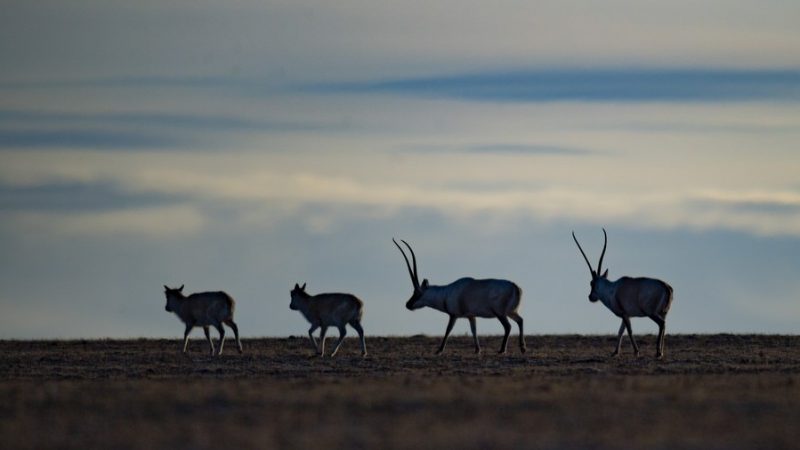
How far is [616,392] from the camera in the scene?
22.2 meters

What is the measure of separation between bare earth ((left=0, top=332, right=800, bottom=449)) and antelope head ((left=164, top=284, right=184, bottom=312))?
5.18 meters

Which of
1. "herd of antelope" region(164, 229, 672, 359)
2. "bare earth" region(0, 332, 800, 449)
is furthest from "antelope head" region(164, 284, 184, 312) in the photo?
"bare earth" region(0, 332, 800, 449)

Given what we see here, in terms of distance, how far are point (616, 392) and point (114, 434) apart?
319 inches

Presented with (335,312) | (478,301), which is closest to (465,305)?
(478,301)

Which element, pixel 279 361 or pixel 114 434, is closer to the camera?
pixel 114 434

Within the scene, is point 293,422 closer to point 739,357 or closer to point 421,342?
point 739,357

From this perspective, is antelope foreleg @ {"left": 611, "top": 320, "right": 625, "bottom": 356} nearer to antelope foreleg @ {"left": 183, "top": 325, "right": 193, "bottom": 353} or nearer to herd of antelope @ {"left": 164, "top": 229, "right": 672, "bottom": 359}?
herd of antelope @ {"left": 164, "top": 229, "right": 672, "bottom": 359}

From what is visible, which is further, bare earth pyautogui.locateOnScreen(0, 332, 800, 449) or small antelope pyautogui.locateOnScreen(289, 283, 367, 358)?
small antelope pyautogui.locateOnScreen(289, 283, 367, 358)

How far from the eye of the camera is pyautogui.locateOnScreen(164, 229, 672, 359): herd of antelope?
36.4 m

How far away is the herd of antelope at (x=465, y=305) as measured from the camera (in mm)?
36438

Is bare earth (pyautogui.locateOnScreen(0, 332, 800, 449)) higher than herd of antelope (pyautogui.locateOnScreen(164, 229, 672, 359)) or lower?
lower

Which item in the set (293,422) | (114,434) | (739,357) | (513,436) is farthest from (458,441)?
(739,357)

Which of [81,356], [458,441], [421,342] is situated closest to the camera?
[458,441]

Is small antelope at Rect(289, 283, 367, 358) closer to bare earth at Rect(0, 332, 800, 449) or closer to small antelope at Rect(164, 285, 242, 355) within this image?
small antelope at Rect(164, 285, 242, 355)
